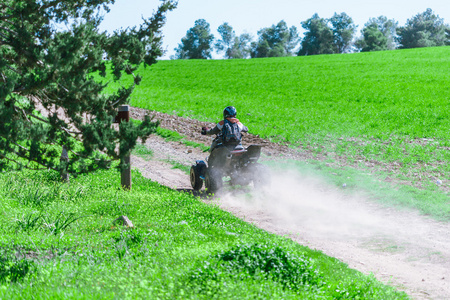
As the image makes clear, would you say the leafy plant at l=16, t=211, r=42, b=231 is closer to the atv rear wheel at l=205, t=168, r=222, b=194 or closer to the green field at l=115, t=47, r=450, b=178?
the atv rear wheel at l=205, t=168, r=222, b=194

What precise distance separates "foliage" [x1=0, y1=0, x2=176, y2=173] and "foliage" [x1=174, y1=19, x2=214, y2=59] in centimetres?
9977

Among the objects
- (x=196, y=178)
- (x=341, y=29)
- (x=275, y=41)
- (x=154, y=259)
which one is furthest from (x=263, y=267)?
(x=275, y=41)

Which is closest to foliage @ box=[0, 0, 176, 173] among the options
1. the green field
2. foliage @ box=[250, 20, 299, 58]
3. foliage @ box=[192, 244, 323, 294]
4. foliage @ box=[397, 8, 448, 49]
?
foliage @ box=[192, 244, 323, 294]

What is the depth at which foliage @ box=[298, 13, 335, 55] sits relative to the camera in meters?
95.0

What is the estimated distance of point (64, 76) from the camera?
634cm

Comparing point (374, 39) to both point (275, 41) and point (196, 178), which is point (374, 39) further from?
point (196, 178)

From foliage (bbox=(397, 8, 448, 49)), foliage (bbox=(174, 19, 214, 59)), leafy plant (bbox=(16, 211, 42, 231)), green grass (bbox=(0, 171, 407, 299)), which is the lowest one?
leafy plant (bbox=(16, 211, 42, 231))

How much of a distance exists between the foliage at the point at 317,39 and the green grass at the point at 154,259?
297 ft

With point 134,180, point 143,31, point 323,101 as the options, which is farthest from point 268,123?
point 143,31

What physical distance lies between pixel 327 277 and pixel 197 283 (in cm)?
185

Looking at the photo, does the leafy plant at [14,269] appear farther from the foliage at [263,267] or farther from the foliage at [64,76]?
the foliage at [263,267]

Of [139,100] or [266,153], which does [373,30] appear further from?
[266,153]

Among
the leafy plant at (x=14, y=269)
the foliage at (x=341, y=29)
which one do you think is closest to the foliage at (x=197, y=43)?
the foliage at (x=341, y=29)

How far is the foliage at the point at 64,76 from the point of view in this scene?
6.13 m
